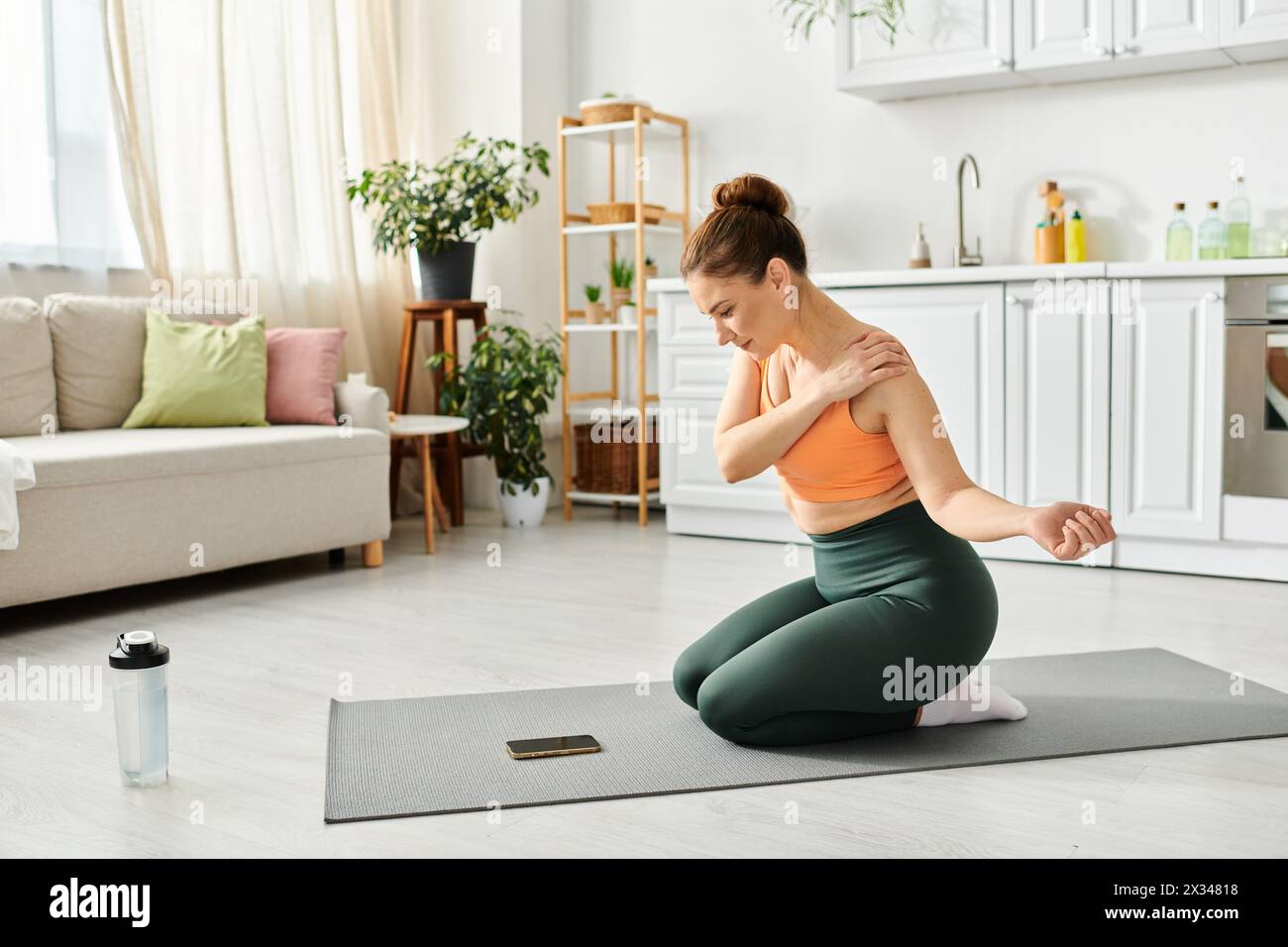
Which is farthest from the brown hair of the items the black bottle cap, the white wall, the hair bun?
the white wall

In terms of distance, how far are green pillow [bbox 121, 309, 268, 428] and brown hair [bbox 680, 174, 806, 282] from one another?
2311 millimetres

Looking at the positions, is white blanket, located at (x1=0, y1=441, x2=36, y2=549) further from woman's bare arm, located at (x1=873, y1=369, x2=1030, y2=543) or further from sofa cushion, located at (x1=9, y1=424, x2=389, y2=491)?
woman's bare arm, located at (x1=873, y1=369, x2=1030, y2=543)

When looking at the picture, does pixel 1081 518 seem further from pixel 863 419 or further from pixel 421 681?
pixel 421 681

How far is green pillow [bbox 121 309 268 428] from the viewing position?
13.1 feet

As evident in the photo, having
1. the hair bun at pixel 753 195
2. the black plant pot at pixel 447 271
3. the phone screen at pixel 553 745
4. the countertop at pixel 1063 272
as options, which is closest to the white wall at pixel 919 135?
the countertop at pixel 1063 272

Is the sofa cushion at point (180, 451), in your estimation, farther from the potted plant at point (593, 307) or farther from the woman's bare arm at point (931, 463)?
the woman's bare arm at point (931, 463)

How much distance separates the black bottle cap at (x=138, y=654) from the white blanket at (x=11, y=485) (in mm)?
1236

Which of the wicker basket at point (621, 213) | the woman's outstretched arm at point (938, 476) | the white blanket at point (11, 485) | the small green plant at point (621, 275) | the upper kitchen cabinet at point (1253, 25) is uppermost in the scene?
the upper kitchen cabinet at point (1253, 25)

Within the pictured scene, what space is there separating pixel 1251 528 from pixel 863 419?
2003mm

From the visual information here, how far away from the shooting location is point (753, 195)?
2135 mm

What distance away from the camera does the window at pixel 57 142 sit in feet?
13.1

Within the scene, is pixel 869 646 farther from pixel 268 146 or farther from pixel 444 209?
pixel 268 146

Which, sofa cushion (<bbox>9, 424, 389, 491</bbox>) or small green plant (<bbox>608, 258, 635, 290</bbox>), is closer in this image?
sofa cushion (<bbox>9, 424, 389, 491</bbox>)

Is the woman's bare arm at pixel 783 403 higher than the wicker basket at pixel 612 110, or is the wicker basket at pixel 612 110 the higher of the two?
the wicker basket at pixel 612 110
